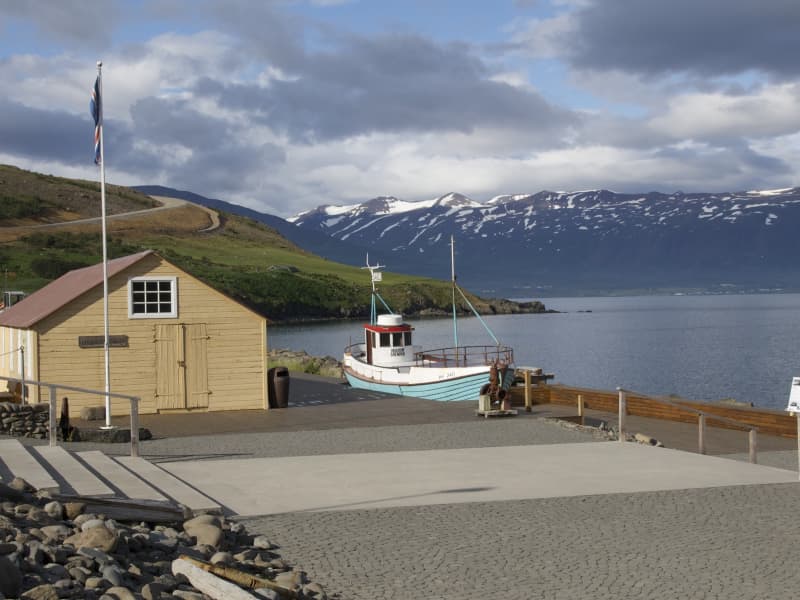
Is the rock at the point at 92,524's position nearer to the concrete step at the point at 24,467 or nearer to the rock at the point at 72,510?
the rock at the point at 72,510

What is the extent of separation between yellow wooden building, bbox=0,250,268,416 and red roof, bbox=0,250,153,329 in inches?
2.3

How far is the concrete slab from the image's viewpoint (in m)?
12.9

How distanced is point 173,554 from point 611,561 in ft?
13.5

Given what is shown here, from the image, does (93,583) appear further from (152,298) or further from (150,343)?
(152,298)

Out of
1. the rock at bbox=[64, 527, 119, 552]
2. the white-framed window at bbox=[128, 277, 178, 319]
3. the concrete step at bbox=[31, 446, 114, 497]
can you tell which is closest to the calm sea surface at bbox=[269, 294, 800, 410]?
the white-framed window at bbox=[128, 277, 178, 319]

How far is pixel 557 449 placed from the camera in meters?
18.0

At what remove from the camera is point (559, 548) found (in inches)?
402

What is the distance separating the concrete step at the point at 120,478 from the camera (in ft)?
39.4

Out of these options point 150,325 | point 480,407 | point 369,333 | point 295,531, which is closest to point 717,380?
point 369,333

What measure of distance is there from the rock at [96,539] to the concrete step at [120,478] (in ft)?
8.89

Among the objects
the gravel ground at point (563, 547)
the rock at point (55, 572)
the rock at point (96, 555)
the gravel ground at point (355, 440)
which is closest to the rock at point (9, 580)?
the rock at point (55, 572)

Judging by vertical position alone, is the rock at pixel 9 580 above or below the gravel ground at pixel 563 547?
A: above

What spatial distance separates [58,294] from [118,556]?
62.5 ft

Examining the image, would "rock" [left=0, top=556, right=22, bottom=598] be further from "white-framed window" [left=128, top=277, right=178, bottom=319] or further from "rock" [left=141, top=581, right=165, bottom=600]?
"white-framed window" [left=128, top=277, right=178, bottom=319]
